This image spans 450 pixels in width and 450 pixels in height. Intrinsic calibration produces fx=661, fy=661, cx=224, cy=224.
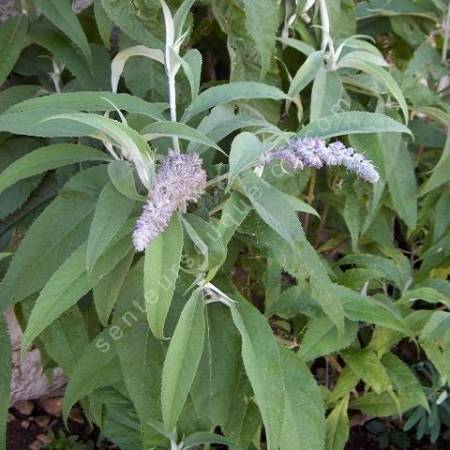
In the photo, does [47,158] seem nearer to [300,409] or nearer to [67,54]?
[67,54]

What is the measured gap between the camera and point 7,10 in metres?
1.13

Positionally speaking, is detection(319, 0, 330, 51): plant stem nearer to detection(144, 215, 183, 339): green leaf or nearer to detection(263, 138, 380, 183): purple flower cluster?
detection(263, 138, 380, 183): purple flower cluster

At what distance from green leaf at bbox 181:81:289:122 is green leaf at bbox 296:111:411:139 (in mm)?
59

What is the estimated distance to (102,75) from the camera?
118 cm

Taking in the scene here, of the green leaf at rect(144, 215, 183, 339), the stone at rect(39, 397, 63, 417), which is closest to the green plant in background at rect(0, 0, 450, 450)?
the green leaf at rect(144, 215, 183, 339)

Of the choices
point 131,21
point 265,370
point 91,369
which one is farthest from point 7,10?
point 265,370

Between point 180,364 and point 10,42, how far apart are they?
2.05 feet

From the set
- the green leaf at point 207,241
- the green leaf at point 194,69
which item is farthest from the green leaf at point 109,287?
the green leaf at point 194,69

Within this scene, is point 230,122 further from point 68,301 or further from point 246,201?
point 68,301

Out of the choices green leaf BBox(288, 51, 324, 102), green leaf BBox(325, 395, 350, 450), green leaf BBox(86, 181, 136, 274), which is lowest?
green leaf BBox(325, 395, 350, 450)

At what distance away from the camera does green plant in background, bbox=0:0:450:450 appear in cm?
78

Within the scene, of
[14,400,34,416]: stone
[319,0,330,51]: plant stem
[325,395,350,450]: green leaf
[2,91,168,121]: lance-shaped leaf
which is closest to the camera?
[2,91,168,121]: lance-shaped leaf

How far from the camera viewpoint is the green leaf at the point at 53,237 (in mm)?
881

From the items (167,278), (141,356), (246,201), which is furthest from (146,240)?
(141,356)
